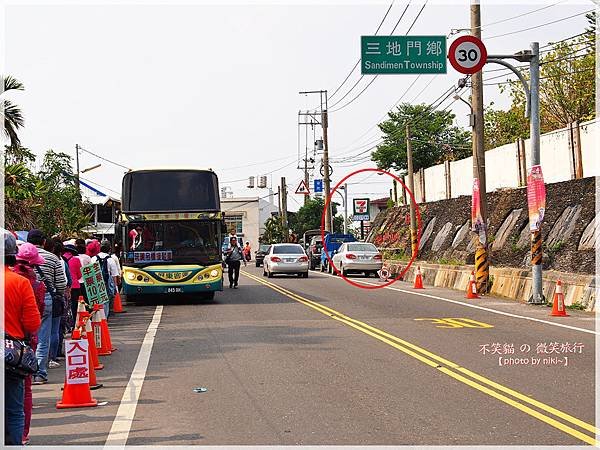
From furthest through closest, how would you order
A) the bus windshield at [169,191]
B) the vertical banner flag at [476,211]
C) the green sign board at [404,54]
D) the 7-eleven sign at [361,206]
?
1. the 7-eleven sign at [361,206]
2. the vertical banner flag at [476,211]
3. the bus windshield at [169,191]
4. the green sign board at [404,54]

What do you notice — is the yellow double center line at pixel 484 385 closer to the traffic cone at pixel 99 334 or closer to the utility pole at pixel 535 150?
the traffic cone at pixel 99 334

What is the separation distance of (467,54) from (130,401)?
14.0 meters

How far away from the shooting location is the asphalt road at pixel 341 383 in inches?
325

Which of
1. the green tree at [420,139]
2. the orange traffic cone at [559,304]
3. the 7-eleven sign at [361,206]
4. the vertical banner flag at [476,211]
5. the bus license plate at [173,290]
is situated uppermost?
the green tree at [420,139]

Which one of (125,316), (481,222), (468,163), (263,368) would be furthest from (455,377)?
(468,163)

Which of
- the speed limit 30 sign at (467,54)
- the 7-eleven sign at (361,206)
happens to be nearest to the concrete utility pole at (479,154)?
the speed limit 30 sign at (467,54)

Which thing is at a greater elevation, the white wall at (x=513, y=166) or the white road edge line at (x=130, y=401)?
the white wall at (x=513, y=166)

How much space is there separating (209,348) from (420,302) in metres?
9.71

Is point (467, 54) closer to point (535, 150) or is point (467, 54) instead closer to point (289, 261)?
point (535, 150)

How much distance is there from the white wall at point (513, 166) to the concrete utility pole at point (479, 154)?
4.64 m

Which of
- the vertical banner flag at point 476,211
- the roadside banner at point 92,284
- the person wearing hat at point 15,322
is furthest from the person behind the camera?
the vertical banner flag at point 476,211

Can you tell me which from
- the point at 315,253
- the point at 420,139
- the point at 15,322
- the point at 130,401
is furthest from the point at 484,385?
the point at 420,139

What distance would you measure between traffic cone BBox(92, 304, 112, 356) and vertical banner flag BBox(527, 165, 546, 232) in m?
11.9

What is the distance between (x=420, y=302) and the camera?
23141 millimetres
